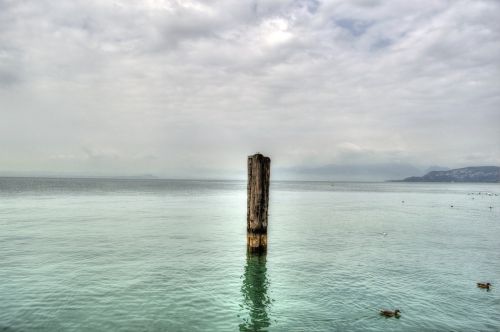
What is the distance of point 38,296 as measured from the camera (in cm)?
1449

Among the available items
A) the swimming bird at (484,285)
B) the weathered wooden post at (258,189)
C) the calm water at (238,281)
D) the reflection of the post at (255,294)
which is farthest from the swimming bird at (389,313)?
the weathered wooden post at (258,189)

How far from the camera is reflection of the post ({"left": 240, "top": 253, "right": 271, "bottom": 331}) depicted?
1250 cm

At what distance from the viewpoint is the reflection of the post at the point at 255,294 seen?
1250cm

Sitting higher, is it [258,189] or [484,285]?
[258,189]

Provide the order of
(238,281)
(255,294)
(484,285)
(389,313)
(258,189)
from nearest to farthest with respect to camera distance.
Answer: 1. (389,313)
2. (255,294)
3. (484,285)
4. (238,281)
5. (258,189)

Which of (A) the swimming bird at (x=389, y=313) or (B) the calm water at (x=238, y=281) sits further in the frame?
(A) the swimming bird at (x=389, y=313)

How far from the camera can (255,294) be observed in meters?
15.6

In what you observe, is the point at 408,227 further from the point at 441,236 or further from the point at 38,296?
the point at 38,296

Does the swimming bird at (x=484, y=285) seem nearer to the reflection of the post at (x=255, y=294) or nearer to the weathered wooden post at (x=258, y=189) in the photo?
the reflection of the post at (x=255, y=294)

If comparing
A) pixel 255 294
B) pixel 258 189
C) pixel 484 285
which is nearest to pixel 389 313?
pixel 255 294

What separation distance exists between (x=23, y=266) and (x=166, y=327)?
1176 cm

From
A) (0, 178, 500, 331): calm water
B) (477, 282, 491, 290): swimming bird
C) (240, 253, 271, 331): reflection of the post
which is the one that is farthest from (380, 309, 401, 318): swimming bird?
(477, 282, 491, 290): swimming bird

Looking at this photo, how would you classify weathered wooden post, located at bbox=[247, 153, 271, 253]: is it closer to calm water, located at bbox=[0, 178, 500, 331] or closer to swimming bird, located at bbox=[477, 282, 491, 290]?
calm water, located at bbox=[0, 178, 500, 331]

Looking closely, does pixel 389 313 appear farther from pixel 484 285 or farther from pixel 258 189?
pixel 258 189
